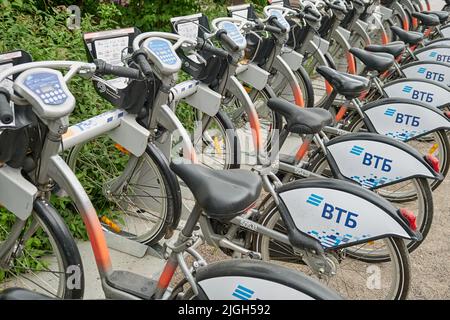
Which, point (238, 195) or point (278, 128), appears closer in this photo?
point (238, 195)

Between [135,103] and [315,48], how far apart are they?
2.57 m

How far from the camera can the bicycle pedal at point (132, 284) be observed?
2164 mm

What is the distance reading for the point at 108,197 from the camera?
3059 millimetres

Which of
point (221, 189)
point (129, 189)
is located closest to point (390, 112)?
point (129, 189)

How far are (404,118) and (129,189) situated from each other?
205 cm

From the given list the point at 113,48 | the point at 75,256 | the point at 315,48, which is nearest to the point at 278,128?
the point at 315,48

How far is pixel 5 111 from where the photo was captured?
189 centimetres

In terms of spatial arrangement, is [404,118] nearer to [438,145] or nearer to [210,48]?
[438,145]

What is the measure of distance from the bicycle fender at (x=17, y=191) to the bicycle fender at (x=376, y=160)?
178 cm

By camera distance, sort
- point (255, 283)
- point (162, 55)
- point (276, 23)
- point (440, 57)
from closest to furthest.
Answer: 1. point (255, 283)
2. point (162, 55)
3. point (276, 23)
4. point (440, 57)

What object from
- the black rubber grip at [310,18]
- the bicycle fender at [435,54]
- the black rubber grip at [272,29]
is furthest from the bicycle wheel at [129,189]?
the bicycle fender at [435,54]

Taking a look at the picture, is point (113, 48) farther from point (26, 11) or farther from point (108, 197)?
point (26, 11)

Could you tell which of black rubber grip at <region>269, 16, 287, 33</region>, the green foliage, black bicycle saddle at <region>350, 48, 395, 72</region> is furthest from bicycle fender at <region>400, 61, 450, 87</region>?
the green foliage

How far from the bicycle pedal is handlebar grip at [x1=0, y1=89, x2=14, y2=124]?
85 centimetres
